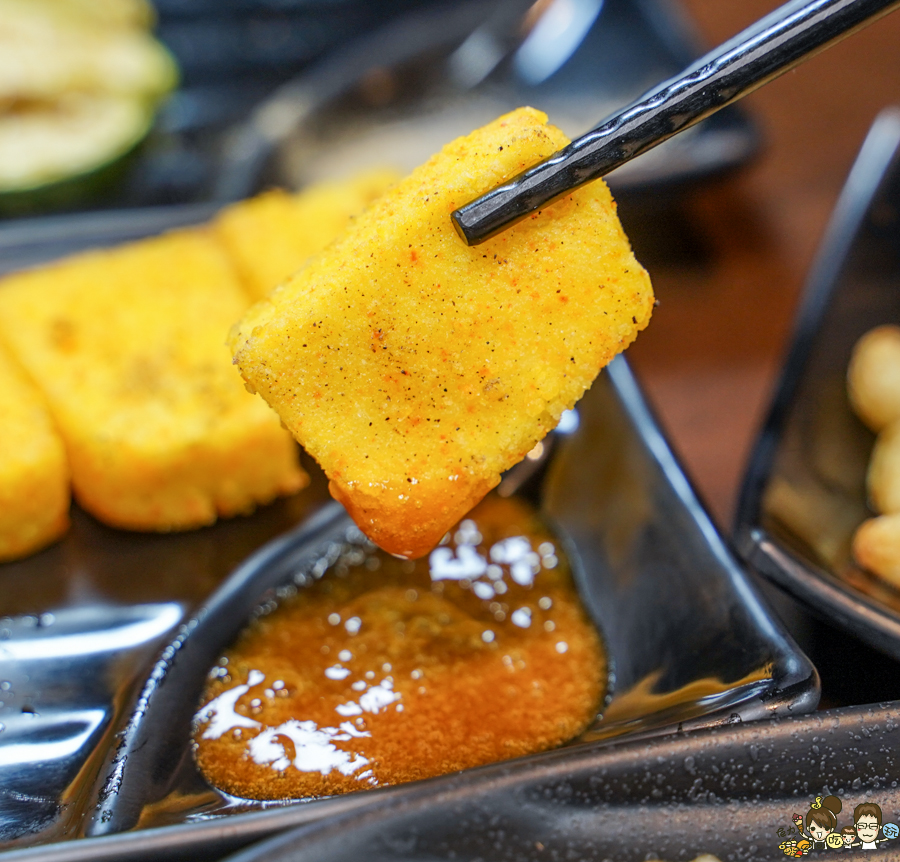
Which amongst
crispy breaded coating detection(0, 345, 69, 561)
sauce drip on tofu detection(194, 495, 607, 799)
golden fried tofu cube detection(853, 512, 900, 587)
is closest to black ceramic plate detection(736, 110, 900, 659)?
golden fried tofu cube detection(853, 512, 900, 587)

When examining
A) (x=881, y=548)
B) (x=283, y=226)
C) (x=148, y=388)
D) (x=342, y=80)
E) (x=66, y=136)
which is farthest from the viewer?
(x=342, y=80)

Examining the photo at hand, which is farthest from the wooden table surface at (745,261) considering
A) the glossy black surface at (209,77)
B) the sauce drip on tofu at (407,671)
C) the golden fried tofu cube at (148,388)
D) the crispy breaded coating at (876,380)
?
the glossy black surface at (209,77)

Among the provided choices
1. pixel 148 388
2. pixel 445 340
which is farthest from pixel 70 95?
pixel 445 340

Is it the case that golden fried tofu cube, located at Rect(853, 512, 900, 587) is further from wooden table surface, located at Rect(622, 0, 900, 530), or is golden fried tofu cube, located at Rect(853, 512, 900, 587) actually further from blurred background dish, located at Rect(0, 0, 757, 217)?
blurred background dish, located at Rect(0, 0, 757, 217)

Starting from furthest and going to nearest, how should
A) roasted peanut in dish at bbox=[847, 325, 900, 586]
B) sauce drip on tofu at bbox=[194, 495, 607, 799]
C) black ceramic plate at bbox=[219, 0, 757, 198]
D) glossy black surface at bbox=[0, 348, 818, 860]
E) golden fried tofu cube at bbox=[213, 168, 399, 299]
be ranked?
1. black ceramic plate at bbox=[219, 0, 757, 198]
2. golden fried tofu cube at bbox=[213, 168, 399, 299]
3. roasted peanut in dish at bbox=[847, 325, 900, 586]
4. sauce drip on tofu at bbox=[194, 495, 607, 799]
5. glossy black surface at bbox=[0, 348, 818, 860]

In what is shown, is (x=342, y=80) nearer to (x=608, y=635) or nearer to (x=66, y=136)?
(x=66, y=136)

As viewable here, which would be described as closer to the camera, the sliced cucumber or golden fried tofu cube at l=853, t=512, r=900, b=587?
golden fried tofu cube at l=853, t=512, r=900, b=587

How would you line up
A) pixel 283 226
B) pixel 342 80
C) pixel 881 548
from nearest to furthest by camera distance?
pixel 881 548 → pixel 283 226 → pixel 342 80
